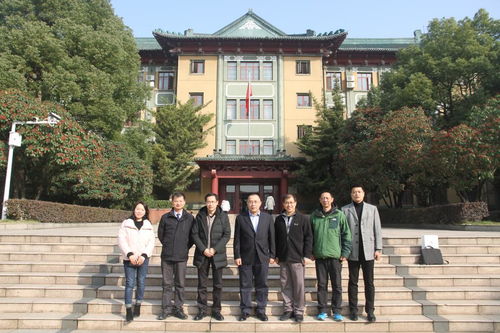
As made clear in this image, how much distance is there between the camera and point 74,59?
15500mm

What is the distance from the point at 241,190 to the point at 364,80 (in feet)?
38.4

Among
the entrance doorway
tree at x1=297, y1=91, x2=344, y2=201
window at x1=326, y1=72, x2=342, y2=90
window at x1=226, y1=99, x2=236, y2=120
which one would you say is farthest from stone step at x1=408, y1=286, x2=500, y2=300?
window at x1=326, y1=72, x2=342, y2=90

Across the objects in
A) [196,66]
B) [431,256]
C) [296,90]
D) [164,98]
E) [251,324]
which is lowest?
[251,324]

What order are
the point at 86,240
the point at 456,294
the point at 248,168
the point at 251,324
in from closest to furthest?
1. the point at 251,324
2. the point at 456,294
3. the point at 86,240
4. the point at 248,168

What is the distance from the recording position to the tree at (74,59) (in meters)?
14.9

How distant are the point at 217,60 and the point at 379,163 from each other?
14167 millimetres

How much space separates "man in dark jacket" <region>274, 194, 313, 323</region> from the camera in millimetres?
4484

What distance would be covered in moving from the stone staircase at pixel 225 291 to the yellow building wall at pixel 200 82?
18208 millimetres

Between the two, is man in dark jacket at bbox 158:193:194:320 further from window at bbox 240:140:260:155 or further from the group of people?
window at bbox 240:140:260:155

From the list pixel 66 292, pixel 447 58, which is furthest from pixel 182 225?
pixel 447 58

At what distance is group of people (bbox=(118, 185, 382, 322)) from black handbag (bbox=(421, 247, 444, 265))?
185cm

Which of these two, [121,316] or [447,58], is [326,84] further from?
[121,316]

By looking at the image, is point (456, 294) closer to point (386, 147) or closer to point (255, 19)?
point (386, 147)

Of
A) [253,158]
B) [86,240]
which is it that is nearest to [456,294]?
[86,240]
